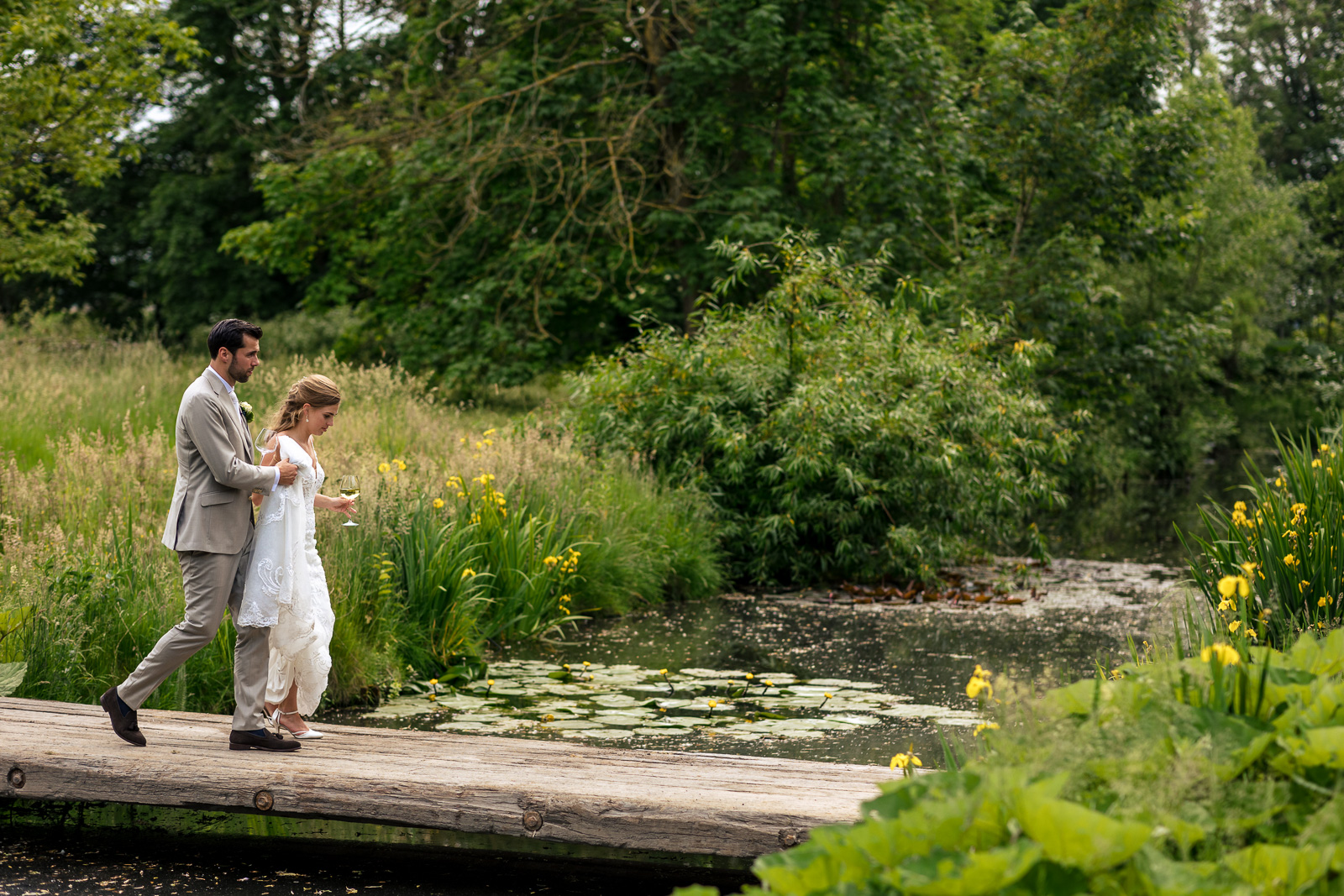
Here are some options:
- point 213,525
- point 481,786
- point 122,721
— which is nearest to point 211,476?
point 213,525

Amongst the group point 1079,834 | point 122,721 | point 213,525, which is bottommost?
point 122,721

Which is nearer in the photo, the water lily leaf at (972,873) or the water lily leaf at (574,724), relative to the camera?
the water lily leaf at (972,873)

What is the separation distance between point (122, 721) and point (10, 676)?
4.38 feet

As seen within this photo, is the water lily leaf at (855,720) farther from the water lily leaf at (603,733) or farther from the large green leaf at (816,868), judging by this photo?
the large green leaf at (816,868)

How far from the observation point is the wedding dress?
16.3ft

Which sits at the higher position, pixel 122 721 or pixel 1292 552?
pixel 1292 552

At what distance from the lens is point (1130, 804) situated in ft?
7.48

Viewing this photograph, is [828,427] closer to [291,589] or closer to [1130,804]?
[291,589]

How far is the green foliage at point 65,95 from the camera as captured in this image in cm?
1720

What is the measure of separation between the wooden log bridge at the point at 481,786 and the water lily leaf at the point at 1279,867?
6.61 feet

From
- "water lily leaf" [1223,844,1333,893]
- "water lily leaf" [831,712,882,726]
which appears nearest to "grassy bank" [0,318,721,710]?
"water lily leaf" [831,712,882,726]

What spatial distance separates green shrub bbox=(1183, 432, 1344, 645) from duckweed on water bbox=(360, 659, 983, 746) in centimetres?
153

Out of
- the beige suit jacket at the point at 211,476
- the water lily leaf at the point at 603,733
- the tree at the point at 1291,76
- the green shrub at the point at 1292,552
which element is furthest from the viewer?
the tree at the point at 1291,76

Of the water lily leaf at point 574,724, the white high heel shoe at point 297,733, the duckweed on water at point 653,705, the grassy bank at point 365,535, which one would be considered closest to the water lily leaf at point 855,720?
the duckweed on water at point 653,705
